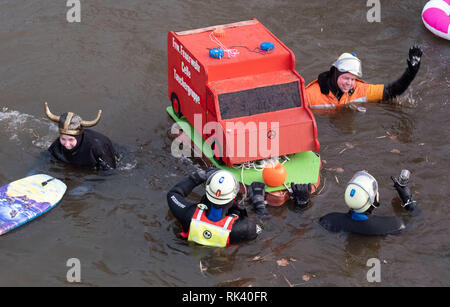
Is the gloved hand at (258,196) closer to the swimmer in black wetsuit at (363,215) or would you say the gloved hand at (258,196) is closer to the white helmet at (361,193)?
the swimmer in black wetsuit at (363,215)

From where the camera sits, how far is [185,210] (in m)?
8.34

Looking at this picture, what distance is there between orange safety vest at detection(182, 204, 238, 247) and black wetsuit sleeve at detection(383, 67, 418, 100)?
4.54m

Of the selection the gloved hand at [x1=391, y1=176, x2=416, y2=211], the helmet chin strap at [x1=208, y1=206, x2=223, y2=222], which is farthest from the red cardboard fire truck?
the gloved hand at [x1=391, y1=176, x2=416, y2=211]

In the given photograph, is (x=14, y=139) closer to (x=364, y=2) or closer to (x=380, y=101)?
(x=380, y=101)

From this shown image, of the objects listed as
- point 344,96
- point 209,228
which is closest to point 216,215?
point 209,228

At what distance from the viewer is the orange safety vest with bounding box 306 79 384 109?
11258 mm

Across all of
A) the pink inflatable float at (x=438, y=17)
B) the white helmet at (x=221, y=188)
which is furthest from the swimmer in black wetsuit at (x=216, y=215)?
the pink inflatable float at (x=438, y=17)

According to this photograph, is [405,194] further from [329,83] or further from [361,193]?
[329,83]

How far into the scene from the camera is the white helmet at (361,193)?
26.8ft

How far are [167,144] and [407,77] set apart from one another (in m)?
4.25

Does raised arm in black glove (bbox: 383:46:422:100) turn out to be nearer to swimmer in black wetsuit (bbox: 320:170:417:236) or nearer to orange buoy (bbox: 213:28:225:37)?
swimmer in black wetsuit (bbox: 320:170:417:236)

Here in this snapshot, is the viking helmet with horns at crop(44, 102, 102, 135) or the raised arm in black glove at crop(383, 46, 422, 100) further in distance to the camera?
the raised arm in black glove at crop(383, 46, 422, 100)

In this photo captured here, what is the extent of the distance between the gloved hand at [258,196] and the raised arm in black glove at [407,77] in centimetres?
364

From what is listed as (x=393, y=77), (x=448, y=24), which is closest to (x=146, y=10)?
(x=393, y=77)
